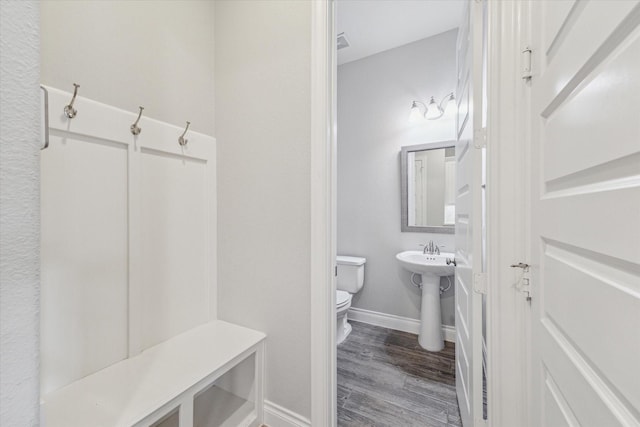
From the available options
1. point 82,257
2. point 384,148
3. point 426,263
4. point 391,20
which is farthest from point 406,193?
point 82,257

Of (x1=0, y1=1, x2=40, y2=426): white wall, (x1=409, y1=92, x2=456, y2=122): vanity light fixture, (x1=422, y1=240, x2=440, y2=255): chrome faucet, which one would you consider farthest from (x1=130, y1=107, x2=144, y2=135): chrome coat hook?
(x1=422, y1=240, x2=440, y2=255): chrome faucet

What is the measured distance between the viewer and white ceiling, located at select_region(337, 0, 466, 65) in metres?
2.13

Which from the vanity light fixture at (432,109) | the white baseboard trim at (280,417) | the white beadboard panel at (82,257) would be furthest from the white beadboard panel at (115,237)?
the vanity light fixture at (432,109)

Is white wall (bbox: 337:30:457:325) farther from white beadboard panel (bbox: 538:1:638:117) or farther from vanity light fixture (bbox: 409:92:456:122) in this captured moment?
white beadboard panel (bbox: 538:1:638:117)

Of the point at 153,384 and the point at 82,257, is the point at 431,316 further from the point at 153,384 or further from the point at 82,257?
the point at 82,257

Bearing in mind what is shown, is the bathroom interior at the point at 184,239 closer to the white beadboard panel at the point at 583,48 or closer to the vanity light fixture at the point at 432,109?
the vanity light fixture at the point at 432,109

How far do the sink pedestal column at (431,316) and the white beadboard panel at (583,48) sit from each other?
5.77 feet

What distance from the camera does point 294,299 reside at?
1.38 metres

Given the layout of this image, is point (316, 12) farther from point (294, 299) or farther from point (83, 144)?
point (294, 299)

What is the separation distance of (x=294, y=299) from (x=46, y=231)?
1.06 metres

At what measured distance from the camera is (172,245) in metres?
1.43

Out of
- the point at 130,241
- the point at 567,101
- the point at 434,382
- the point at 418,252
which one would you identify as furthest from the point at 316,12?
the point at 434,382

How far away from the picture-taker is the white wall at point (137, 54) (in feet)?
3.46

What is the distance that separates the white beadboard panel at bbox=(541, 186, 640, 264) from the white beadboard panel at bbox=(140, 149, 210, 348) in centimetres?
161
